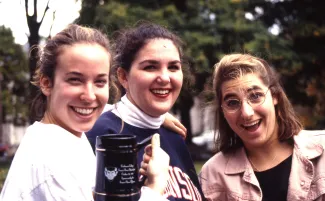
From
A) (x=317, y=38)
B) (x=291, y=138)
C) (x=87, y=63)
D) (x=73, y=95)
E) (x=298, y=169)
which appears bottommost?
(x=298, y=169)

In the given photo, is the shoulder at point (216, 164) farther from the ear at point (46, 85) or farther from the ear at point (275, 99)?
the ear at point (46, 85)

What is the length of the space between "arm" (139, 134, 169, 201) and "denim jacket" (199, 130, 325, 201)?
132 cm

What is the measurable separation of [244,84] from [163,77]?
69 cm

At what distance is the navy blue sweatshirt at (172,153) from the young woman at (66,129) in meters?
0.45

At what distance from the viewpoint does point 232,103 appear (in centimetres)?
306

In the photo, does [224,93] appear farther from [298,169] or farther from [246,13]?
[246,13]

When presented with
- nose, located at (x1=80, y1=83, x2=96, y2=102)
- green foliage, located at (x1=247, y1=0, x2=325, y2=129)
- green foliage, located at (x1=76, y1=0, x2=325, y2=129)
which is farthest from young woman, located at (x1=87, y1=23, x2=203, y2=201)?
green foliage, located at (x1=247, y1=0, x2=325, y2=129)

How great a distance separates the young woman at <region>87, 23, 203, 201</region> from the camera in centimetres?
262

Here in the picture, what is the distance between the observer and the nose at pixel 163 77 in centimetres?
261

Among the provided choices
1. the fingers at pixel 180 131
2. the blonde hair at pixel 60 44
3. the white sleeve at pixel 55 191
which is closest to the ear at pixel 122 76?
the fingers at pixel 180 131

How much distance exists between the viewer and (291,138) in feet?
10.4

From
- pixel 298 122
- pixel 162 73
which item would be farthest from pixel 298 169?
pixel 162 73

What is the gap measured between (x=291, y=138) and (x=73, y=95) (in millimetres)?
1836

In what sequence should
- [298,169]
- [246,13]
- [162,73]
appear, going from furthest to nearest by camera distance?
[246,13]
[298,169]
[162,73]
